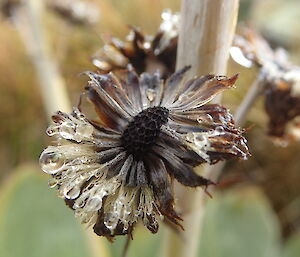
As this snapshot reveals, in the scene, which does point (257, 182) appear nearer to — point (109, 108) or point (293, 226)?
point (293, 226)

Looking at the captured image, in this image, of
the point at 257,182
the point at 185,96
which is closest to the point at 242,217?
the point at 257,182

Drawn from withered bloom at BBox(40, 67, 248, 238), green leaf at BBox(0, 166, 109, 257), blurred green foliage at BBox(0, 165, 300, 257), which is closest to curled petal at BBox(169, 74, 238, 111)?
withered bloom at BBox(40, 67, 248, 238)

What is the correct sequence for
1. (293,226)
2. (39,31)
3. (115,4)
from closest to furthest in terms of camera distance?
1. (39,31)
2. (293,226)
3. (115,4)

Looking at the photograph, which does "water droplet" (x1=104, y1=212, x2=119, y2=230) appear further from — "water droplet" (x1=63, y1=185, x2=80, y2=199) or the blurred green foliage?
the blurred green foliage

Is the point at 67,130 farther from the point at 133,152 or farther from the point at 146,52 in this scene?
the point at 146,52

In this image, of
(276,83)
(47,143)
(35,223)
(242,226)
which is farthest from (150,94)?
(47,143)

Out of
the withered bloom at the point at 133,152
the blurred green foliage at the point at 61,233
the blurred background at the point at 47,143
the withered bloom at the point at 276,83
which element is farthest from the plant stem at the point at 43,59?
the withered bloom at the point at 133,152

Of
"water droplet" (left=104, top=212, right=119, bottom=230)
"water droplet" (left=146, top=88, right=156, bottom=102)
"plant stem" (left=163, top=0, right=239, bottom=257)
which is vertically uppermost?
"plant stem" (left=163, top=0, right=239, bottom=257)

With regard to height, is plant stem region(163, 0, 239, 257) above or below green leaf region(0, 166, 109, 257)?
below
